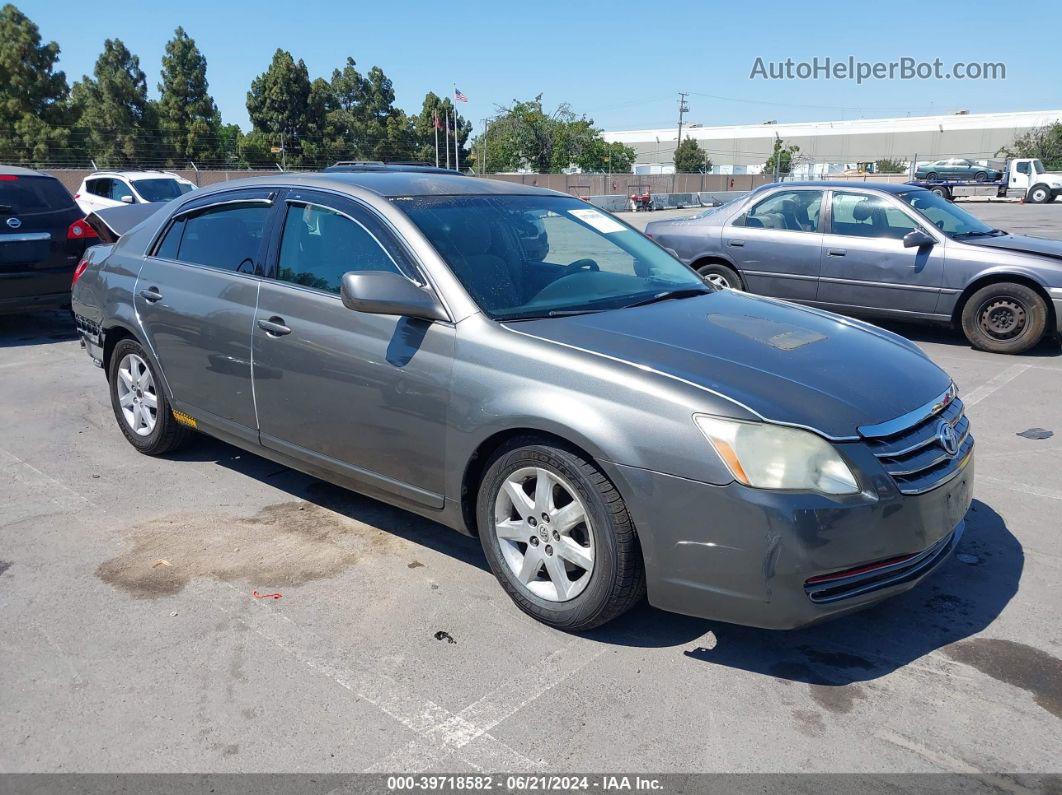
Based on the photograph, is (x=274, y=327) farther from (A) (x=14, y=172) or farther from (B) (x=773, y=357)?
(A) (x=14, y=172)

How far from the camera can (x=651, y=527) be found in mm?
3002

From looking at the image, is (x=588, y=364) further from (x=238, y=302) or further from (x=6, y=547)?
(x=6, y=547)

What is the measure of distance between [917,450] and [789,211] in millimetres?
6728

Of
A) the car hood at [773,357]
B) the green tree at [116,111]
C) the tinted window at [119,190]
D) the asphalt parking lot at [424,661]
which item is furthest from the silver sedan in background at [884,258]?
the green tree at [116,111]

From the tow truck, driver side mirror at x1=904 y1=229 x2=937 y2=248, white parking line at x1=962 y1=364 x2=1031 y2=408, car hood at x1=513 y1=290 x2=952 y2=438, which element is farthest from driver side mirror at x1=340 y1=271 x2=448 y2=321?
the tow truck

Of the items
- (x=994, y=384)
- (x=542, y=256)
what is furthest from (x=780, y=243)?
(x=542, y=256)

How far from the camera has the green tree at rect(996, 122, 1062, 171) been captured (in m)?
63.1

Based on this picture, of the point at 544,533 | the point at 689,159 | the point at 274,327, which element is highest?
the point at 689,159

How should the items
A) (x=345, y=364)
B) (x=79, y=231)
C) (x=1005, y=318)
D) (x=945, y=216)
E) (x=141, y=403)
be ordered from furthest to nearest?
(x=79, y=231) < (x=945, y=216) < (x=1005, y=318) < (x=141, y=403) < (x=345, y=364)

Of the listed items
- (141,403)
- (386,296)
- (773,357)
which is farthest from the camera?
(141,403)

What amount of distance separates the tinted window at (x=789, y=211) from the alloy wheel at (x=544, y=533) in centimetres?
688

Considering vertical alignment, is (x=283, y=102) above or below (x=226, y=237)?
above

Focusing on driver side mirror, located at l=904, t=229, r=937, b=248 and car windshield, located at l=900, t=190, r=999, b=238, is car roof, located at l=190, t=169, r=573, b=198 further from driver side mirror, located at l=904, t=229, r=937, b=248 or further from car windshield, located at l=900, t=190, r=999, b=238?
car windshield, located at l=900, t=190, r=999, b=238

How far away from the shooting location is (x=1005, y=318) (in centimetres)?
837
